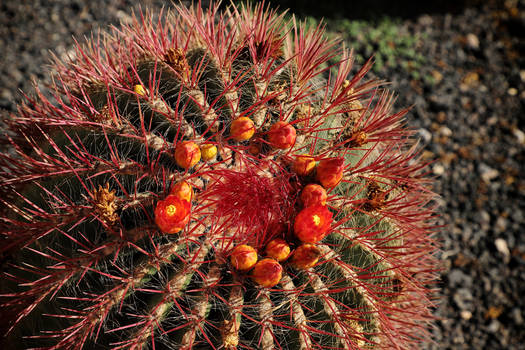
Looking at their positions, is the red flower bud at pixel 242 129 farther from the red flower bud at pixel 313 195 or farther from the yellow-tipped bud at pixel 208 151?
the red flower bud at pixel 313 195

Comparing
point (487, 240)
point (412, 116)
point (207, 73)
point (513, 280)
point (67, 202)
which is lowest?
point (513, 280)

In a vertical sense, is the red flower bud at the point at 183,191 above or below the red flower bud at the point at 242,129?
below

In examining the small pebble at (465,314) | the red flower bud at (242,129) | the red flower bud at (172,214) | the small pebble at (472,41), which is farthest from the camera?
the small pebble at (472,41)

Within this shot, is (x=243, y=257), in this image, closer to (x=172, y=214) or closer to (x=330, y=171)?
(x=172, y=214)

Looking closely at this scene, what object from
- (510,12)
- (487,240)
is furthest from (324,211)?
(510,12)

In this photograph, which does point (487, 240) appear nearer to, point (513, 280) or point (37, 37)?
point (513, 280)

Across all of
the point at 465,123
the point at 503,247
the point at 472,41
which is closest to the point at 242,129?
the point at 503,247

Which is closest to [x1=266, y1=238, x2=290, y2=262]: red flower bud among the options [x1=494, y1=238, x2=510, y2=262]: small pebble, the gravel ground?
the gravel ground

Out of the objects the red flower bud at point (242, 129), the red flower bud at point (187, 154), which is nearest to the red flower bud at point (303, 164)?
the red flower bud at point (242, 129)
